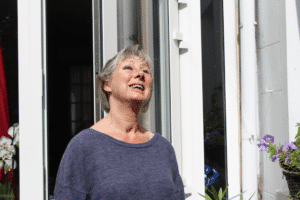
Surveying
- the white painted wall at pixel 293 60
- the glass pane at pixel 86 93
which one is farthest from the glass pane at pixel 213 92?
the glass pane at pixel 86 93

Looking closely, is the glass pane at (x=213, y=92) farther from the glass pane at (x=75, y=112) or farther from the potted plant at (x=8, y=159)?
the glass pane at (x=75, y=112)

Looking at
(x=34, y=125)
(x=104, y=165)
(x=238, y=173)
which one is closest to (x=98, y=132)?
(x=104, y=165)

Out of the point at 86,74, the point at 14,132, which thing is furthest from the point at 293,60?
the point at 86,74

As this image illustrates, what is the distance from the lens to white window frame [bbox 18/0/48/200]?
161 cm

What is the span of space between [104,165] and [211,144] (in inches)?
57.2

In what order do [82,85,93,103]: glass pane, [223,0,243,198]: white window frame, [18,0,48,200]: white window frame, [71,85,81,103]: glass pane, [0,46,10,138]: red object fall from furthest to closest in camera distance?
[71,85,81,103]: glass pane
[82,85,93,103]: glass pane
[223,0,243,198]: white window frame
[0,46,10,138]: red object
[18,0,48,200]: white window frame

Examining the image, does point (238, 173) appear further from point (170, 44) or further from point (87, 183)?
point (87, 183)

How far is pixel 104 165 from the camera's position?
1.04 metres

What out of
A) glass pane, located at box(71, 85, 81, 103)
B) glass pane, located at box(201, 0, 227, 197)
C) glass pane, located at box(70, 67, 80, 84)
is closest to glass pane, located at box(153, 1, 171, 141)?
glass pane, located at box(201, 0, 227, 197)

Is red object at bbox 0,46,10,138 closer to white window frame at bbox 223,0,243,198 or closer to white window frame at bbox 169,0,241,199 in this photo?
white window frame at bbox 169,0,241,199

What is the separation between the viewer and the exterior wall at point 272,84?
2.09m

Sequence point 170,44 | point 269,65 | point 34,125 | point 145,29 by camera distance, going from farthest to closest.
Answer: point 269,65 < point 170,44 < point 145,29 < point 34,125

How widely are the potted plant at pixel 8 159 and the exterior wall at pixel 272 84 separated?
1.79m

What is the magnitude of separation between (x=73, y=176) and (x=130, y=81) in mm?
417
